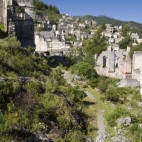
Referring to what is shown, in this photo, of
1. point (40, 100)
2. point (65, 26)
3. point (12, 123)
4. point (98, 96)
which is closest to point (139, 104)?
point (98, 96)

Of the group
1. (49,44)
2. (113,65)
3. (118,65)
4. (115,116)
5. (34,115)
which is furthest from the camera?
(49,44)

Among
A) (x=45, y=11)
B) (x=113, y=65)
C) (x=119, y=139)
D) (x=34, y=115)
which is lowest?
(x=119, y=139)

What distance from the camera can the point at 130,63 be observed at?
23.7 metres

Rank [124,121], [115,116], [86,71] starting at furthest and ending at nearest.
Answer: [86,71] < [115,116] < [124,121]

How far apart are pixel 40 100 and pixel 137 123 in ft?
14.6

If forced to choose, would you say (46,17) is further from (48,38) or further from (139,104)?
(139,104)

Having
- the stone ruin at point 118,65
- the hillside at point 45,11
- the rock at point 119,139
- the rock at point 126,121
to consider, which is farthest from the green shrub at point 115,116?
the hillside at point 45,11

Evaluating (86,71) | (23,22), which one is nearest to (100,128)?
(86,71)

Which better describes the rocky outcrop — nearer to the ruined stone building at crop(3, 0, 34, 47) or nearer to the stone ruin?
the stone ruin

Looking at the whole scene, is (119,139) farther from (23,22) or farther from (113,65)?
(113,65)

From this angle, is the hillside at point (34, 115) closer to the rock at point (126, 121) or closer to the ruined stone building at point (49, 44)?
the rock at point (126, 121)

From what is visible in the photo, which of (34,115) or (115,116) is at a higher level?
(34,115)

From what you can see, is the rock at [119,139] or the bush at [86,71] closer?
the rock at [119,139]

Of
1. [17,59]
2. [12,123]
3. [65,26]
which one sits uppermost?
[65,26]
